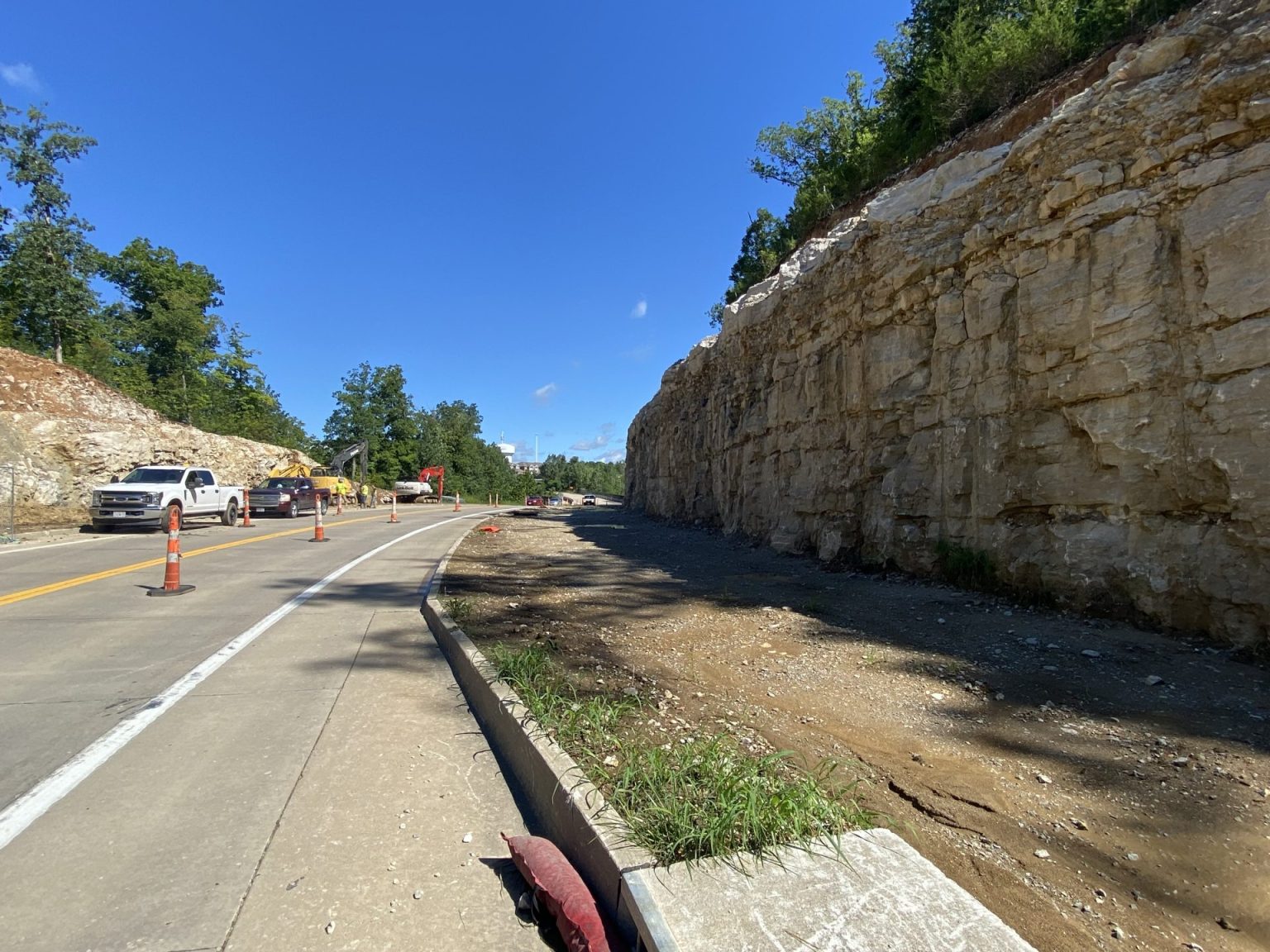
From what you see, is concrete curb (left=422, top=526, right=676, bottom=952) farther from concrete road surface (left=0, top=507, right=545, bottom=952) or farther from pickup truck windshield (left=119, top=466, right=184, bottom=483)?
Answer: pickup truck windshield (left=119, top=466, right=184, bottom=483)

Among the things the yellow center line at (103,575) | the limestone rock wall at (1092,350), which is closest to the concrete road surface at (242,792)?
the yellow center line at (103,575)

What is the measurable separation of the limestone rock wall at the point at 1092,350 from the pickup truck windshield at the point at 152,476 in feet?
→ 61.4

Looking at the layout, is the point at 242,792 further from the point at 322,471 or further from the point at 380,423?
the point at 380,423

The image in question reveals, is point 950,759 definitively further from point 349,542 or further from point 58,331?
point 58,331

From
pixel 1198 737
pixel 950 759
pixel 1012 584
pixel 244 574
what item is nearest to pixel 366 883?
pixel 950 759

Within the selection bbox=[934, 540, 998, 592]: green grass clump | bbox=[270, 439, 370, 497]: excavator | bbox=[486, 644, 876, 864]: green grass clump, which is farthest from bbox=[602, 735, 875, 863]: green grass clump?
bbox=[270, 439, 370, 497]: excavator

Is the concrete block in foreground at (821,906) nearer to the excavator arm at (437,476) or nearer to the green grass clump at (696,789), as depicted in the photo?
the green grass clump at (696,789)

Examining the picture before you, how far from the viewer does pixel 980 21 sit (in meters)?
17.5

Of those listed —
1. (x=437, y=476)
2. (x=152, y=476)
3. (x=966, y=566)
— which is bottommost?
(x=966, y=566)

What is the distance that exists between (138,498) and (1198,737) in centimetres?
2140

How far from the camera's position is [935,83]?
54.2ft

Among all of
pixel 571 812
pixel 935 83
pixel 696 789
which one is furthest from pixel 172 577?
pixel 935 83

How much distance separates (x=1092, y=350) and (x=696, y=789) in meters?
7.33

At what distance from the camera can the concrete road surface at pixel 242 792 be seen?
2.62 metres
